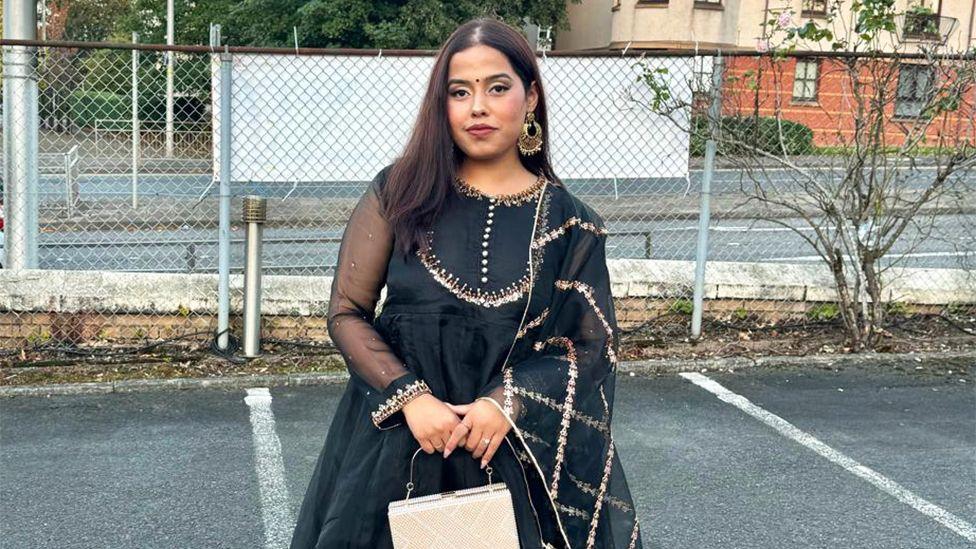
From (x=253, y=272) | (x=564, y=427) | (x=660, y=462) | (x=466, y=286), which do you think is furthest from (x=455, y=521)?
(x=253, y=272)

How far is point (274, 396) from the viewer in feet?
17.9

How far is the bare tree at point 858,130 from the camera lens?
6.10 meters

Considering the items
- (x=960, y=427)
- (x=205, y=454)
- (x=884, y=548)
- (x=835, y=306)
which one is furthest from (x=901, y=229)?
(x=205, y=454)

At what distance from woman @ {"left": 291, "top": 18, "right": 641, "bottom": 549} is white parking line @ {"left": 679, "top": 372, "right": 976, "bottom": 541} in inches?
96.8

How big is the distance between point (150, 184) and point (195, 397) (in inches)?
87.7

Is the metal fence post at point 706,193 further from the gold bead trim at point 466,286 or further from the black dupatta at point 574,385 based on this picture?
the gold bead trim at point 466,286

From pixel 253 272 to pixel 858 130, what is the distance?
412 cm

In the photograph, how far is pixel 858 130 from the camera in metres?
6.20

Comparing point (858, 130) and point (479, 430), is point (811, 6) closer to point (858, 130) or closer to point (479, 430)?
point (858, 130)

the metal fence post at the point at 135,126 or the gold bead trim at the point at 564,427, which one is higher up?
the metal fence post at the point at 135,126

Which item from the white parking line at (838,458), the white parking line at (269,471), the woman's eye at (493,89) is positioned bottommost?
the white parking line at (269,471)

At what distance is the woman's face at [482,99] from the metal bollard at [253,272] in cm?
366

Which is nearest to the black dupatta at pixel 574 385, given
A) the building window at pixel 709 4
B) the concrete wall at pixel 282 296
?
the concrete wall at pixel 282 296

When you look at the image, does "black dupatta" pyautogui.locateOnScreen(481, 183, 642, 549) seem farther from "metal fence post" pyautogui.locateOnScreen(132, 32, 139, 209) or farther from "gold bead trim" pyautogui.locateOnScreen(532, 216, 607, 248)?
"metal fence post" pyautogui.locateOnScreen(132, 32, 139, 209)
